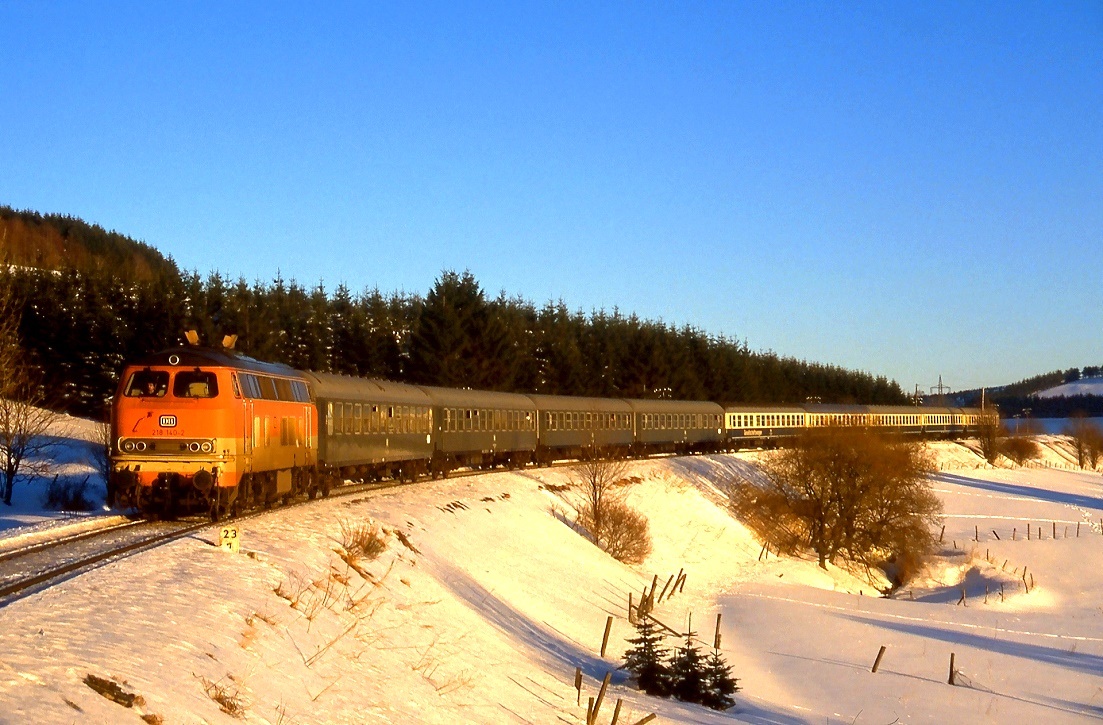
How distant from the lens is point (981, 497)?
71.2 m

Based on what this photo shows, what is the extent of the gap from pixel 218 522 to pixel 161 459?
149cm

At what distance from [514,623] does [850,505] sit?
3250 centimetres

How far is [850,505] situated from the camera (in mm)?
50438

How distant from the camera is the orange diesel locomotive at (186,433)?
1877cm

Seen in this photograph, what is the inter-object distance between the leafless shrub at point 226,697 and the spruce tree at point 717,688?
1281 cm

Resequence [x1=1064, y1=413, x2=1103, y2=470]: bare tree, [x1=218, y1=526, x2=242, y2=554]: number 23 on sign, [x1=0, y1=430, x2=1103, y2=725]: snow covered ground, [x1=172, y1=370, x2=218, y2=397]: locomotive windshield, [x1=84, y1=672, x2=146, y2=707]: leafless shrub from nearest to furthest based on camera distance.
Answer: [x1=84, y1=672, x2=146, y2=707]: leafless shrub
[x1=0, y1=430, x2=1103, y2=725]: snow covered ground
[x1=218, y1=526, x2=242, y2=554]: number 23 on sign
[x1=172, y1=370, x2=218, y2=397]: locomotive windshield
[x1=1064, y1=413, x2=1103, y2=470]: bare tree

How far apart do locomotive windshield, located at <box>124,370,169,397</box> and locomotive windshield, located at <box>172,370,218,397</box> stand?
23 centimetres

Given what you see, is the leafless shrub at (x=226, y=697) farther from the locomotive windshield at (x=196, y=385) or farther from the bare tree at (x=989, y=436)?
the bare tree at (x=989, y=436)

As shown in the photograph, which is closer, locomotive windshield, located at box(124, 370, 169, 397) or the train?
the train

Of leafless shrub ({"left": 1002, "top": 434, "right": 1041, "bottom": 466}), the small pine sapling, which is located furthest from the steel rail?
leafless shrub ({"left": 1002, "top": 434, "right": 1041, "bottom": 466})

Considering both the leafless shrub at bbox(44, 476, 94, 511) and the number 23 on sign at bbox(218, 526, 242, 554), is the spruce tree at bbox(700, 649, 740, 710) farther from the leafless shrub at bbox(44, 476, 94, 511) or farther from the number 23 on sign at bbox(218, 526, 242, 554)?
the leafless shrub at bbox(44, 476, 94, 511)

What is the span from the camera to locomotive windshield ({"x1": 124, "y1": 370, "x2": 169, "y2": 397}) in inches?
757

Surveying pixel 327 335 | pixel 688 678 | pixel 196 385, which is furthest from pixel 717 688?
pixel 327 335

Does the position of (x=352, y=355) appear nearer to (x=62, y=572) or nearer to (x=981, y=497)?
(x=981, y=497)
